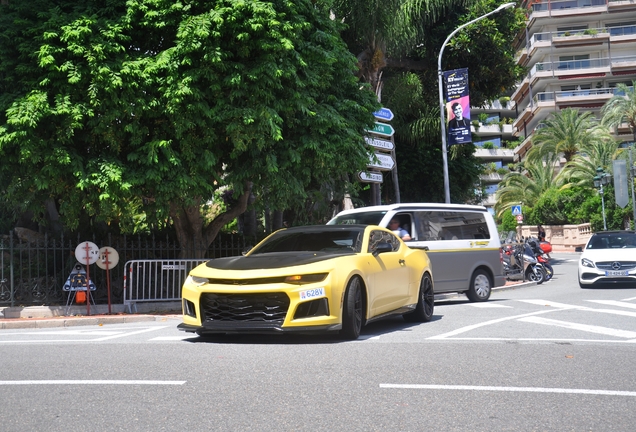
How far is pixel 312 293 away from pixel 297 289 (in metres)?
0.18

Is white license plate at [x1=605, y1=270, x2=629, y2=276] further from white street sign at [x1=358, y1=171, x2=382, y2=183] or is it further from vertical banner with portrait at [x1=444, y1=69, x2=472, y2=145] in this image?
vertical banner with portrait at [x1=444, y1=69, x2=472, y2=145]

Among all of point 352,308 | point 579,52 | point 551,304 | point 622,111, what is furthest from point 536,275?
point 579,52

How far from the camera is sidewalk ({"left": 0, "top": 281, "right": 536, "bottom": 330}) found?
14156mm

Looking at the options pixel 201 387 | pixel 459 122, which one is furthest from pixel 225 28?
pixel 459 122

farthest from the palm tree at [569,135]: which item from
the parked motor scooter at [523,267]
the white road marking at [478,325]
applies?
the white road marking at [478,325]

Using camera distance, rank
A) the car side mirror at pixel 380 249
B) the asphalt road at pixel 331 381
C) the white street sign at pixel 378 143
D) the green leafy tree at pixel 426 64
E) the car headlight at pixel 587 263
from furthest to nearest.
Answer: the green leafy tree at pixel 426 64
the white street sign at pixel 378 143
the car headlight at pixel 587 263
the car side mirror at pixel 380 249
the asphalt road at pixel 331 381

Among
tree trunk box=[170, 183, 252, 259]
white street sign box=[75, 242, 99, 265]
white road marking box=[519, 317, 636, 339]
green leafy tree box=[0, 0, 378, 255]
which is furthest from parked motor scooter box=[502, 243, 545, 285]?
white street sign box=[75, 242, 99, 265]

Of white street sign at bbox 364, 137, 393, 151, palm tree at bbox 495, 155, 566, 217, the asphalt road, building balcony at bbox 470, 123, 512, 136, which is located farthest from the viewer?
building balcony at bbox 470, 123, 512, 136

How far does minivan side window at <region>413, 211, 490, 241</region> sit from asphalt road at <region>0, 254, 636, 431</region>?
15.4 ft

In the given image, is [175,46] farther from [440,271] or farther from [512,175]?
[512,175]

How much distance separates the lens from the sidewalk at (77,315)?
1416cm

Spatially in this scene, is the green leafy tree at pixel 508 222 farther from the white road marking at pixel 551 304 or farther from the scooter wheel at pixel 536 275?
the white road marking at pixel 551 304

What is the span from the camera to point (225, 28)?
14844mm

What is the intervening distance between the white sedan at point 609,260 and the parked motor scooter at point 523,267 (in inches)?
123
